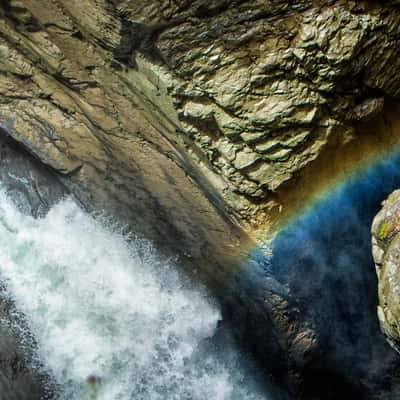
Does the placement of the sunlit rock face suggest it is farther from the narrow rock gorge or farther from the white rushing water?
the white rushing water

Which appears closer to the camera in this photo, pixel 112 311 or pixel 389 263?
pixel 389 263

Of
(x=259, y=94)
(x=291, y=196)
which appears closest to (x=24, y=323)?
(x=291, y=196)

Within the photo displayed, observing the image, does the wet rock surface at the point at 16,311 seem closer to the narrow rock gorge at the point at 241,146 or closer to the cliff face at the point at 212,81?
the narrow rock gorge at the point at 241,146

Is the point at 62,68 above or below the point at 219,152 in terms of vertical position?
below

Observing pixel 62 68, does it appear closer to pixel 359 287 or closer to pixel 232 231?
pixel 232 231

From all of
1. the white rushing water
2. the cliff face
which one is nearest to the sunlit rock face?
the cliff face

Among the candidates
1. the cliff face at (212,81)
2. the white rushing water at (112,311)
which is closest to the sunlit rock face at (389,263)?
the cliff face at (212,81)

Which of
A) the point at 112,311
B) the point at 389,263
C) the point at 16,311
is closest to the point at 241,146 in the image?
the point at 389,263

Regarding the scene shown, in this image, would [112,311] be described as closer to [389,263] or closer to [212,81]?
[212,81]
